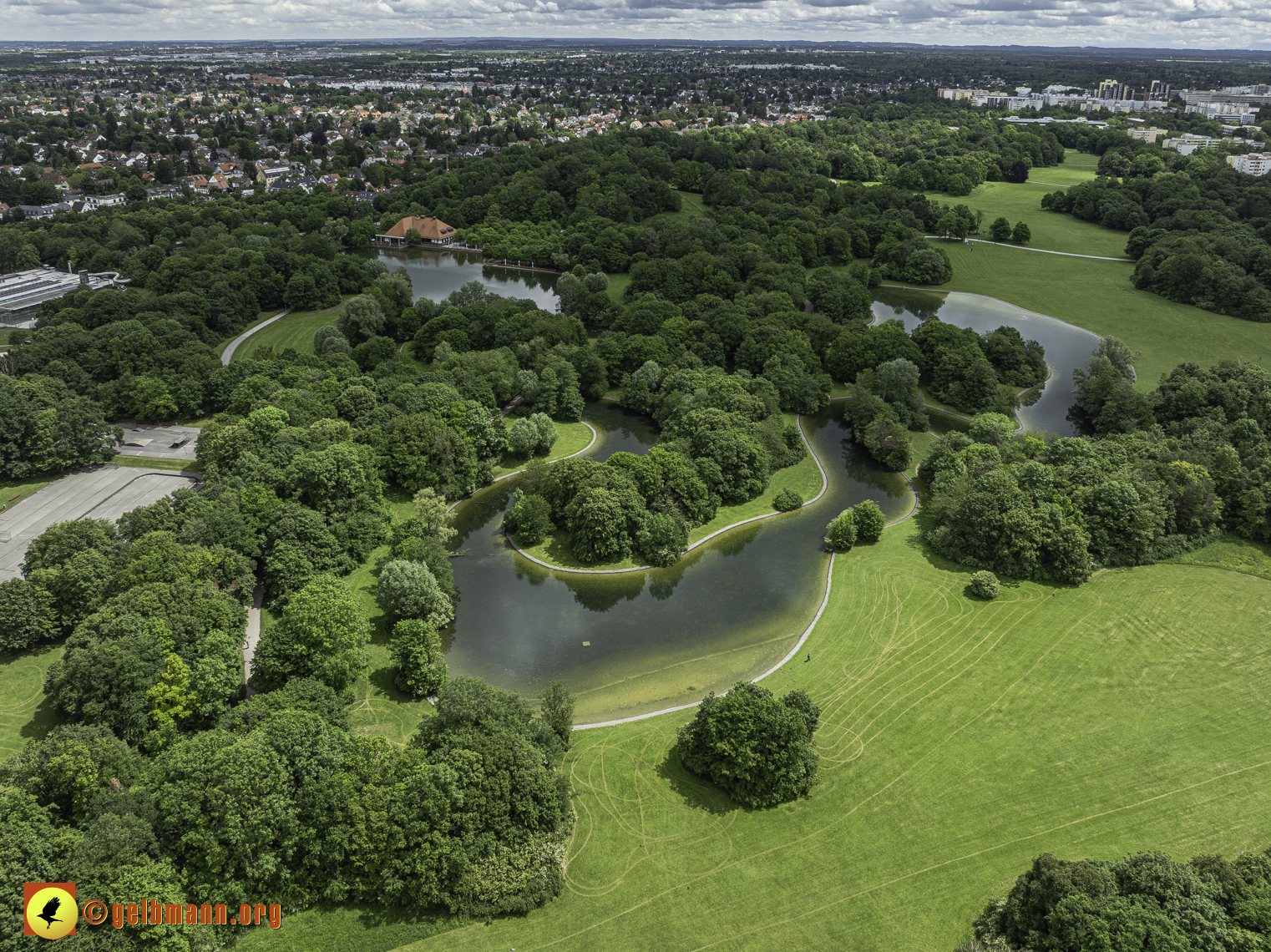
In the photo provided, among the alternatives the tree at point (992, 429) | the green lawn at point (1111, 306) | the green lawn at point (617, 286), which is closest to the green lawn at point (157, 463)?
the green lawn at point (617, 286)

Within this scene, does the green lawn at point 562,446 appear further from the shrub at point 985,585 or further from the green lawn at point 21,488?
the shrub at point 985,585

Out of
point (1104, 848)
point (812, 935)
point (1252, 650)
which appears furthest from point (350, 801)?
point (1252, 650)

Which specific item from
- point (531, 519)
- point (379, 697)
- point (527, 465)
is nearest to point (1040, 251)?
point (527, 465)

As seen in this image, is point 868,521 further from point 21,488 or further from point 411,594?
→ point 21,488

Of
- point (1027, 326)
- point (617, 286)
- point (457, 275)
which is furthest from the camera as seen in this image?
point (457, 275)

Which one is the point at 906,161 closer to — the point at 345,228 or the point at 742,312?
the point at 742,312

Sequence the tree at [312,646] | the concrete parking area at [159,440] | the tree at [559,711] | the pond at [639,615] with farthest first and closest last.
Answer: the concrete parking area at [159,440], the pond at [639,615], the tree at [312,646], the tree at [559,711]
